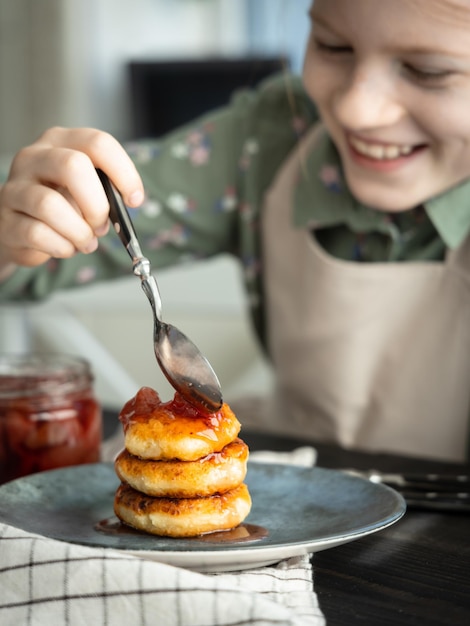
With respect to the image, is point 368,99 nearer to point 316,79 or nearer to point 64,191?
point 316,79

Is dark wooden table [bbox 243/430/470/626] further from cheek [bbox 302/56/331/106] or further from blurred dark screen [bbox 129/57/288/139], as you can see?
blurred dark screen [bbox 129/57/288/139]

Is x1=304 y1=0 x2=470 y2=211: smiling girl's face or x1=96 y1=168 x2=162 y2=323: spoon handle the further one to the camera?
x1=304 y1=0 x2=470 y2=211: smiling girl's face

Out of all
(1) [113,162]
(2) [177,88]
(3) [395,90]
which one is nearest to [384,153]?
(3) [395,90]

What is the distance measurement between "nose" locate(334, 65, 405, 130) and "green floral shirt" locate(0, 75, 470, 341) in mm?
338

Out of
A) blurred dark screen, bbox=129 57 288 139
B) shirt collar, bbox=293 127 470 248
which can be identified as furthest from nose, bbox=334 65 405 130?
blurred dark screen, bbox=129 57 288 139

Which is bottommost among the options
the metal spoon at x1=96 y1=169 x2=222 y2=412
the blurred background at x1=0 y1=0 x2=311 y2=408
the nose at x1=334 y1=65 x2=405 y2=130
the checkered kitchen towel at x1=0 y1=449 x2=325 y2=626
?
the checkered kitchen towel at x1=0 y1=449 x2=325 y2=626

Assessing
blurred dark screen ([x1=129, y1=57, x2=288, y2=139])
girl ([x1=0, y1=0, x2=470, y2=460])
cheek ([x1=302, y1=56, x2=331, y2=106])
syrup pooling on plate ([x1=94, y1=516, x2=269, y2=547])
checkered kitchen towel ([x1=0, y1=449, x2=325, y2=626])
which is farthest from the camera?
blurred dark screen ([x1=129, y1=57, x2=288, y2=139])

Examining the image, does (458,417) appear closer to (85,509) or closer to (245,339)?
(85,509)

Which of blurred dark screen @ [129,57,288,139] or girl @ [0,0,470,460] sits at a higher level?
blurred dark screen @ [129,57,288,139]

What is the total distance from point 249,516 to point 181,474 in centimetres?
10

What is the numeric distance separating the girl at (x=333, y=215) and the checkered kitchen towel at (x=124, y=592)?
0.35m

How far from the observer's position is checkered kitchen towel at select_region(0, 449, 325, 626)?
1.80 feet

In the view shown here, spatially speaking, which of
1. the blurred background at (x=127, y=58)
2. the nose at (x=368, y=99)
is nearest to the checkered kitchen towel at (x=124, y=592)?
the nose at (x=368, y=99)

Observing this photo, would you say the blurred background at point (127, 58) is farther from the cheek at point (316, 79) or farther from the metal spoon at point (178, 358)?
the metal spoon at point (178, 358)
